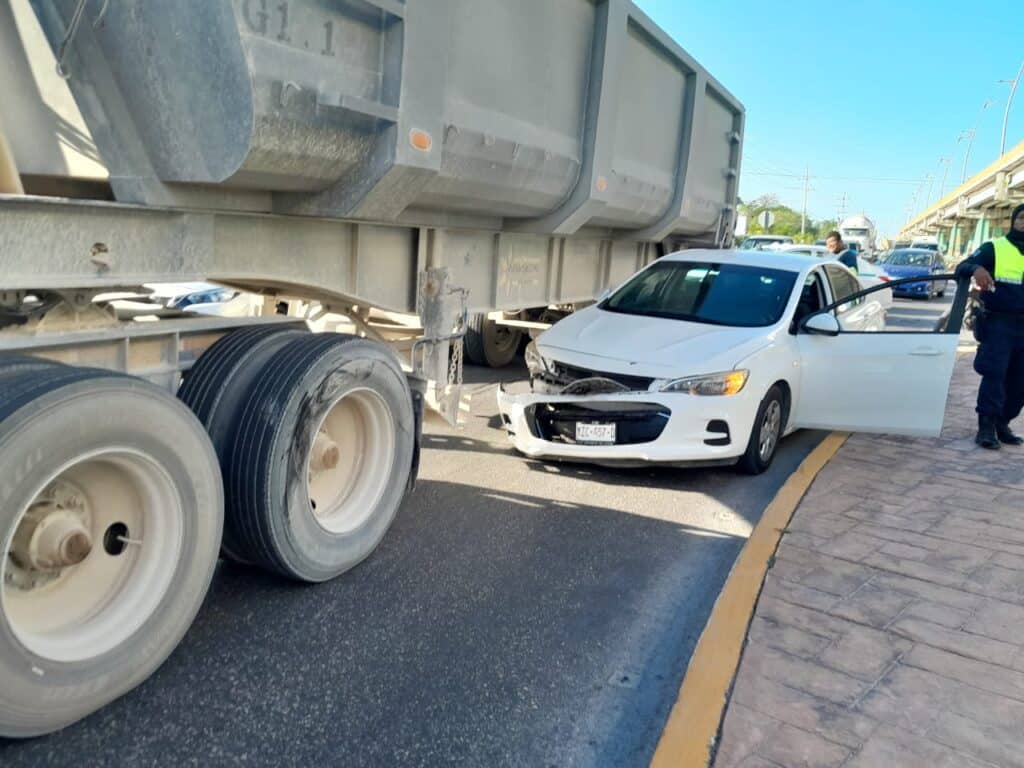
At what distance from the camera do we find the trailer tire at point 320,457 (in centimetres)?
340

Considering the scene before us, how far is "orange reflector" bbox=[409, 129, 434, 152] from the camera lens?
3.85 meters

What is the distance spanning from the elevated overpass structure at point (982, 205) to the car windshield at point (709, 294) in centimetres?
403

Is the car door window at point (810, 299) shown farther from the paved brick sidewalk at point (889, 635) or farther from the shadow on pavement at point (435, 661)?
the shadow on pavement at point (435, 661)

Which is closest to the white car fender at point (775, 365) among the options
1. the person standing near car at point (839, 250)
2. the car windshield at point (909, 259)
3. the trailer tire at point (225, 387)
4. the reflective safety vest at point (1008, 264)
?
the reflective safety vest at point (1008, 264)

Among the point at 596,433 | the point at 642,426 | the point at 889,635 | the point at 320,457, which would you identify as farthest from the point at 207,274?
the point at 889,635

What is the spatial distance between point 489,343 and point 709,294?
10.4ft

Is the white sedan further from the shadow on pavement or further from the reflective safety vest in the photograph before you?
the shadow on pavement

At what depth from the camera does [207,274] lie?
3.55 m

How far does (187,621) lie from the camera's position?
3016 millimetres

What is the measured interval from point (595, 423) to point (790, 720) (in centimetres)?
281

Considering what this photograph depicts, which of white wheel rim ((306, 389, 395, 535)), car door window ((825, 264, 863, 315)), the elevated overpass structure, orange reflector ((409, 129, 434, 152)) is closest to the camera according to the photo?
orange reflector ((409, 129, 434, 152))

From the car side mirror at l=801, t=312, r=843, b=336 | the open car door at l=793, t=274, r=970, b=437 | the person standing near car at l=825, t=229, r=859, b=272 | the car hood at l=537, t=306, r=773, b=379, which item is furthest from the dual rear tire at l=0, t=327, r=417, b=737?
the person standing near car at l=825, t=229, r=859, b=272

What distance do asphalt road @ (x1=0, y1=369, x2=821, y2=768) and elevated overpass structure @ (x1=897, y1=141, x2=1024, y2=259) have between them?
7077mm

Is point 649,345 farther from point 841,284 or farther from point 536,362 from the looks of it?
point 841,284
